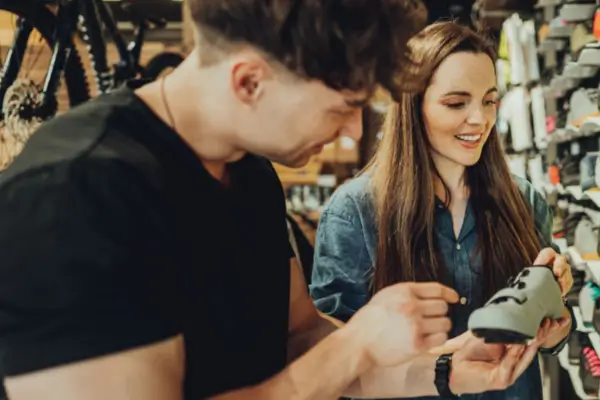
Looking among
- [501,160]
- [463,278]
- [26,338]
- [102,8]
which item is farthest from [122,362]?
[102,8]

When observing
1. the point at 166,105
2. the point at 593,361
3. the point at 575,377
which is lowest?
the point at 575,377

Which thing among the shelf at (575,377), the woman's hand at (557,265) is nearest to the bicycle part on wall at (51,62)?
the woman's hand at (557,265)

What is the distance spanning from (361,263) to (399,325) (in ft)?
1.89

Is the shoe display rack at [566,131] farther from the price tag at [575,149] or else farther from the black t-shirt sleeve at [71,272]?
the black t-shirt sleeve at [71,272]

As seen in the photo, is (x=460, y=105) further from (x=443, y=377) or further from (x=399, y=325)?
(x=399, y=325)

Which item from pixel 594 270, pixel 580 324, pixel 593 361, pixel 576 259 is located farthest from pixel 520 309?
pixel 576 259

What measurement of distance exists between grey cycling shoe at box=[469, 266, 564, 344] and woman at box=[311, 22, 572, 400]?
0.27m

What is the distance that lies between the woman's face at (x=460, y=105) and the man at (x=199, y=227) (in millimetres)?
585

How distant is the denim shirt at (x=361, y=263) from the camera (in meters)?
1.62

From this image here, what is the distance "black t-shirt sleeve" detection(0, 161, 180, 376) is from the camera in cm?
80

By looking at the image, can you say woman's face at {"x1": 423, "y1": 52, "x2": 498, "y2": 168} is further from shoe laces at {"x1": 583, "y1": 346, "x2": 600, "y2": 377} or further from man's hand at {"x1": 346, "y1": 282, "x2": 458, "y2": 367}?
shoe laces at {"x1": 583, "y1": 346, "x2": 600, "y2": 377}

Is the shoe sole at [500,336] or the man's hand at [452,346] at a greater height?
the shoe sole at [500,336]

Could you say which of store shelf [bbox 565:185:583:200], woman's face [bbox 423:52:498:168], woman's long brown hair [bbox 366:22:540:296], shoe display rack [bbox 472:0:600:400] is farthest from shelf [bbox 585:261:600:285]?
woman's face [bbox 423:52:498:168]

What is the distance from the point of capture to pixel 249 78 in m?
0.91
